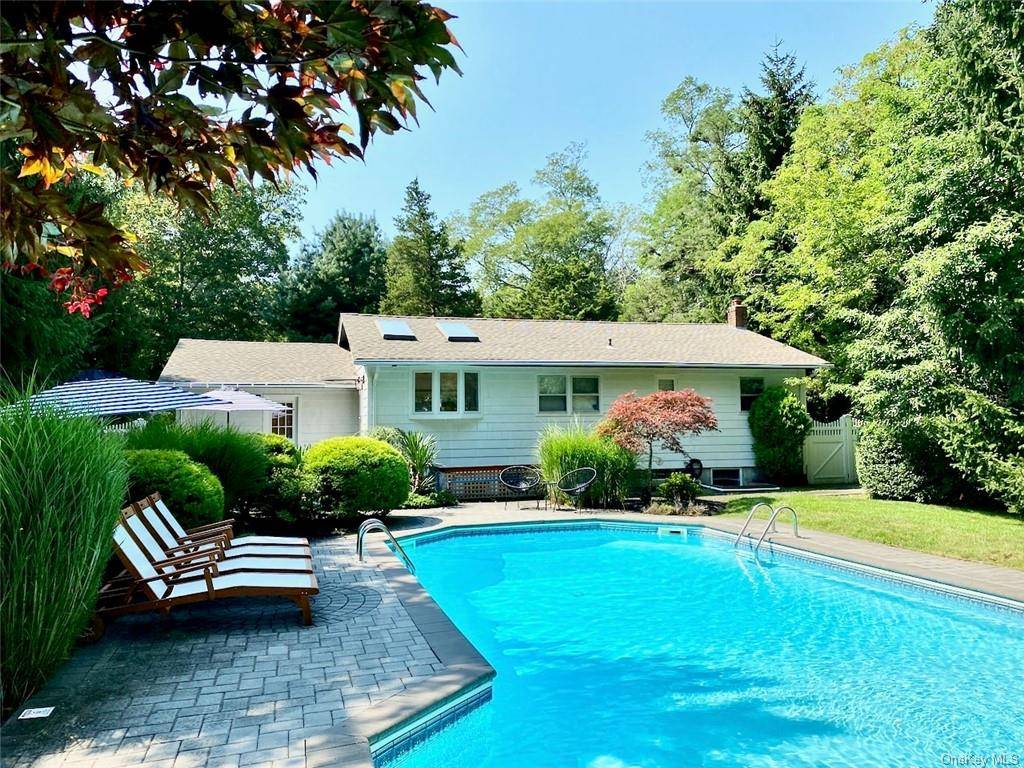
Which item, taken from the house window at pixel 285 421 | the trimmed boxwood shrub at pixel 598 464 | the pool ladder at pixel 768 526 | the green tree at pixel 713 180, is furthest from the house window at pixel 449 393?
the green tree at pixel 713 180

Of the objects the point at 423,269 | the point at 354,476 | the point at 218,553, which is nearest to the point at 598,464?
the point at 354,476

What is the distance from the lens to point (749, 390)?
19.8m

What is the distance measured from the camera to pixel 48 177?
10.5 feet

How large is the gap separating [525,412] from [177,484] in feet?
35.7

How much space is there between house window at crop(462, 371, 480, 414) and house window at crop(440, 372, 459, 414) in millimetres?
269

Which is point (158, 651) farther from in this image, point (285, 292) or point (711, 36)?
point (285, 292)

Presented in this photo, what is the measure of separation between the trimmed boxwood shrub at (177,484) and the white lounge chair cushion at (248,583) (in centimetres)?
233

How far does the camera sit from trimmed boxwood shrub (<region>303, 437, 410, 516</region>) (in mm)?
11719

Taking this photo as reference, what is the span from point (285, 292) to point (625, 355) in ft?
79.4

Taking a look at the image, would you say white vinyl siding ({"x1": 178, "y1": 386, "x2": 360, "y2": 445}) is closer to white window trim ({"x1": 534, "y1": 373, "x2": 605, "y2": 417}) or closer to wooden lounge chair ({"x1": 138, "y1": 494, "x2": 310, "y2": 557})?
white window trim ({"x1": 534, "y1": 373, "x2": 605, "y2": 417})

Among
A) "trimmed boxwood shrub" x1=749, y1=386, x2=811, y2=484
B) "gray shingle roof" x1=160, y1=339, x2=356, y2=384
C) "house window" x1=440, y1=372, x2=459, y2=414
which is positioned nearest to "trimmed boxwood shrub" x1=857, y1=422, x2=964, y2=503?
"trimmed boxwood shrub" x1=749, y1=386, x2=811, y2=484

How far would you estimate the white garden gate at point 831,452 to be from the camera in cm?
1939

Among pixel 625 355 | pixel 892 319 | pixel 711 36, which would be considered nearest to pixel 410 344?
pixel 625 355

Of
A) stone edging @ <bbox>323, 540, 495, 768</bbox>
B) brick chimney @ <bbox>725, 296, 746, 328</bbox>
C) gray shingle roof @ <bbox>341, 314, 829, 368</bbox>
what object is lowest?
stone edging @ <bbox>323, 540, 495, 768</bbox>
